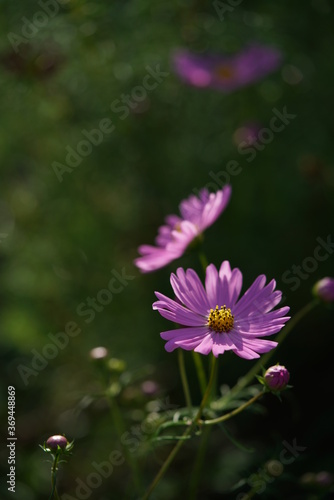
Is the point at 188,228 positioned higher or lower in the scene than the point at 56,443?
higher

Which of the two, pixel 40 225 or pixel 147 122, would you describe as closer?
pixel 147 122

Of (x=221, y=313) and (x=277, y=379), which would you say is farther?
(x=221, y=313)

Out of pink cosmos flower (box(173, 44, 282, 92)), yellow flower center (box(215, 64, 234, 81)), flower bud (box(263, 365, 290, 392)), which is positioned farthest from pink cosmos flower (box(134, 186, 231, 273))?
yellow flower center (box(215, 64, 234, 81))

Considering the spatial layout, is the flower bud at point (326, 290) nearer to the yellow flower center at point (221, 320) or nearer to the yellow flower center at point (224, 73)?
the yellow flower center at point (221, 320)

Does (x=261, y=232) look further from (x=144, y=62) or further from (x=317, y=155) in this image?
(x=144, y=62)

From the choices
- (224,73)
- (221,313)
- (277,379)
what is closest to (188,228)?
(221,313)

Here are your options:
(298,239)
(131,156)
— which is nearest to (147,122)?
(131,156)

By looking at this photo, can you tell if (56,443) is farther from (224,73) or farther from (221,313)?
(224,73)
